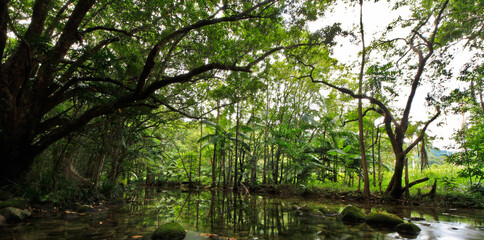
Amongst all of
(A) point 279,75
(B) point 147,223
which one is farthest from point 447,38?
(B) point 147,223

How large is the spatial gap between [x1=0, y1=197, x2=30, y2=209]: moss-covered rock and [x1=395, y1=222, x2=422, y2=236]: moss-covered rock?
24.8 feet

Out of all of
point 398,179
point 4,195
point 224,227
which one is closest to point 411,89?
point 398,179

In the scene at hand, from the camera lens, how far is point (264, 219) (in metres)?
5.22

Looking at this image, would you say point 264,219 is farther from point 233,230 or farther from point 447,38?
point 447,38

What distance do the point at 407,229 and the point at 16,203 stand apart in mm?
7743

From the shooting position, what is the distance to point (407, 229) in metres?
4.23

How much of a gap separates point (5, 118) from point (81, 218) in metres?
3.09

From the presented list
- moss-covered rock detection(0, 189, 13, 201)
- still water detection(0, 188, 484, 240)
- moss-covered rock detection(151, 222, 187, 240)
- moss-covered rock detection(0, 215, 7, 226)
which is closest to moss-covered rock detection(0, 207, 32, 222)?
moss-covered rock detection(0, 215, 7, 226)

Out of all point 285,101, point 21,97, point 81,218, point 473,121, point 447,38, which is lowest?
point 81,218

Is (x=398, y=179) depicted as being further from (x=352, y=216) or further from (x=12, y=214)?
(x=12, y=214)

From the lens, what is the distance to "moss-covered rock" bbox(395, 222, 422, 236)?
4.13 meters

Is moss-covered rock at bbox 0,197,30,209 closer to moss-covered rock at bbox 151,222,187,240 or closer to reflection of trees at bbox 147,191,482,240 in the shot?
reflection of trees at bbox 147,191,482,240

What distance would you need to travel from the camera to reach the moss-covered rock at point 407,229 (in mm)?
4132

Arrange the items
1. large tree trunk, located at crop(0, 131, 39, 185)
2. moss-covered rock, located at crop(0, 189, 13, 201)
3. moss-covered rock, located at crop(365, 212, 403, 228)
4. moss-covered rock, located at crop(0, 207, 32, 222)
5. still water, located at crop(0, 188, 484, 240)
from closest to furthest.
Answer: still water, located at crop(0, 188, 484, 240) < moss-covered rock, located at crop(0, 207, 32, 222) < moss-covered rock, located at crop(365, 212, 403, 228) < moss-covered rock, located at crop(0, 189, 13, 201) < large tree trunk, located at crop(0, 131, 39, 185)
